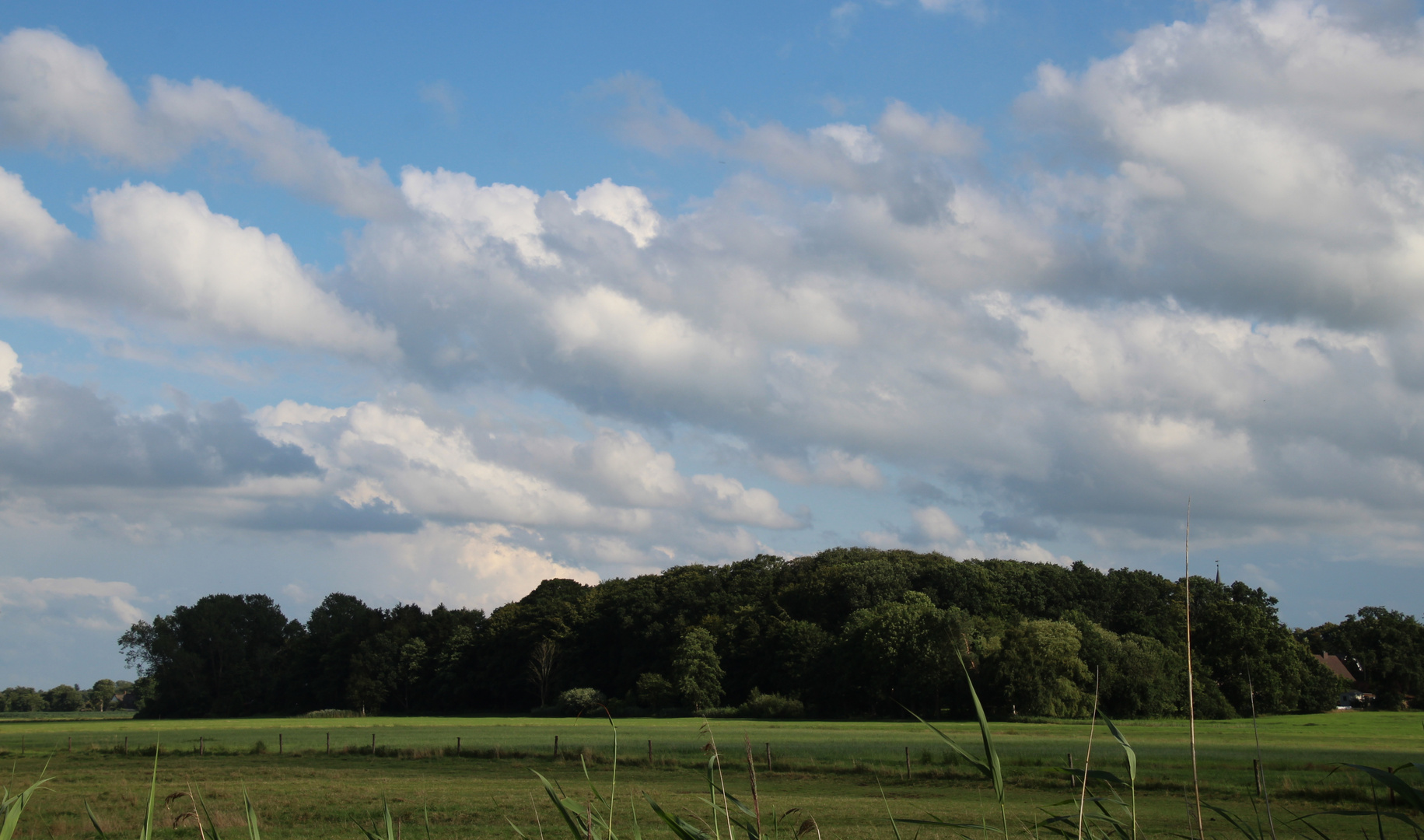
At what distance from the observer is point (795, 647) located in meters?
102

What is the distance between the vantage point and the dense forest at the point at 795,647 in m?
83.8

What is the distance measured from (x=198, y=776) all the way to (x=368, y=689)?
91.3 metres

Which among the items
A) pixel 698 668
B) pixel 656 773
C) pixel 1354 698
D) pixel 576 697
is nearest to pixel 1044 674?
pixel 698 668

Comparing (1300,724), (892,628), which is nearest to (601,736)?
(892,628)

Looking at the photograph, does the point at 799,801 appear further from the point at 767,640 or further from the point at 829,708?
the point at 767,640

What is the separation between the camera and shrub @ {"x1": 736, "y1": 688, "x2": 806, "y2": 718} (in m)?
95.7

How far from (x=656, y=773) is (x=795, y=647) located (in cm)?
6284

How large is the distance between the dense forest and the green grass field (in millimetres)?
10246

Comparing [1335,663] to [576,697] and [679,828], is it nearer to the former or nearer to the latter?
[576,697]

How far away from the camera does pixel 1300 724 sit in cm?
7406

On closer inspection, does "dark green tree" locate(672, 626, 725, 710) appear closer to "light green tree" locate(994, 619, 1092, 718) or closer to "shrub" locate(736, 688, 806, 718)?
"shrub" locate(736, 688, 806, 718)

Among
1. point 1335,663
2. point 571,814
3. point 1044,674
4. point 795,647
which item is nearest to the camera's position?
point 571,814

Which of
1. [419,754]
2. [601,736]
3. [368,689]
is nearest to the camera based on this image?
[419,754]

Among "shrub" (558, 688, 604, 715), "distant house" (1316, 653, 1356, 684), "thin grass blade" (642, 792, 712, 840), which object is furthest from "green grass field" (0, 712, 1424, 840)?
"distant house" (1316, 653, 1356, 684)
